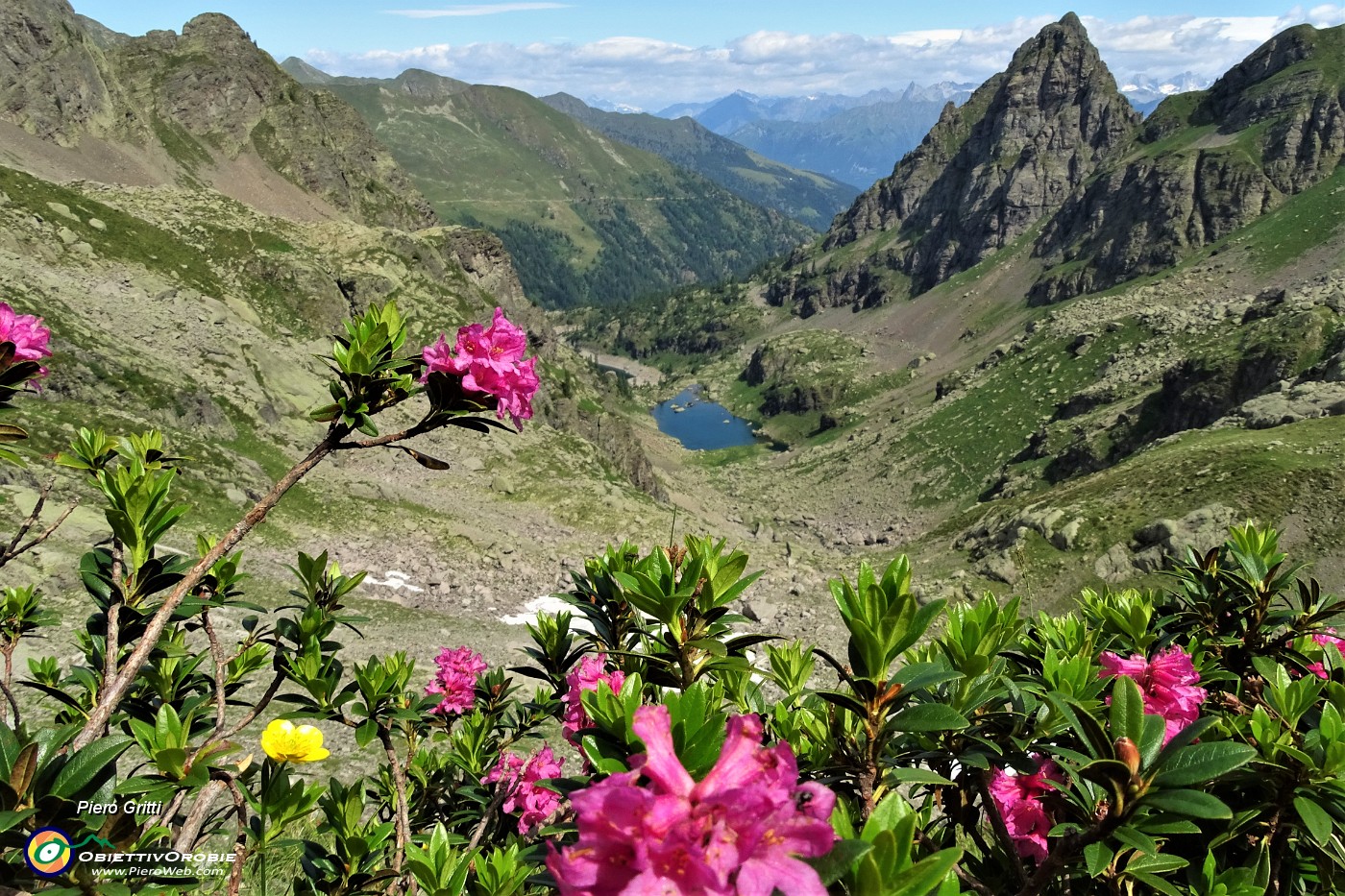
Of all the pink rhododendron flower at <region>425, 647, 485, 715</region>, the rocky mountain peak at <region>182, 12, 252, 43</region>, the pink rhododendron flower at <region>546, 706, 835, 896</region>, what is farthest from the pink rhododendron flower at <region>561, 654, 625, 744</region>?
the rocky mountain peak at <region>182, 12, 252, 43</region>

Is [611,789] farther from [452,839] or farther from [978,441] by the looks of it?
[978,441]

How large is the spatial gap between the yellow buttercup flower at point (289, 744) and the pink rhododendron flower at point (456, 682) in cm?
222

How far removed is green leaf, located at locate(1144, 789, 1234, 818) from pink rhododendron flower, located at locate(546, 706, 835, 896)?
1171 mm

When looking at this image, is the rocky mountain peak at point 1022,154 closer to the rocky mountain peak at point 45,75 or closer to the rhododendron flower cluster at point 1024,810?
the rocky mountain peak at point 45,75

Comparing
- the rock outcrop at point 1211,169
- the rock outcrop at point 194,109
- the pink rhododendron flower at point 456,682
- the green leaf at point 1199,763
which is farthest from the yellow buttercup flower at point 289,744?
the rock outcrop at point 1211,169

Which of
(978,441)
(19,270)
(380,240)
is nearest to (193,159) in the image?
(380,240)

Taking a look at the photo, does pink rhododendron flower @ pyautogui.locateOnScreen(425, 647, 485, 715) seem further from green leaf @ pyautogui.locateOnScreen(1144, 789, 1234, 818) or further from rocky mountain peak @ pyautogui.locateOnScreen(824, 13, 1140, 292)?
rocky mountain peak @ pyautogui.locateOnScreen(824, 13, 1140, 292)

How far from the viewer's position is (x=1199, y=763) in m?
2.02

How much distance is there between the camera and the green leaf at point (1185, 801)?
6.18 ft

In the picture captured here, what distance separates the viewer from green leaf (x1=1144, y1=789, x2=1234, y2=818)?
1.88m

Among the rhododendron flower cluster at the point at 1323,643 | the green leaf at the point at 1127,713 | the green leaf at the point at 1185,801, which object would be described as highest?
the green leaf at the point at 1127,713

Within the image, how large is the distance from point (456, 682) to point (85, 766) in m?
3.15

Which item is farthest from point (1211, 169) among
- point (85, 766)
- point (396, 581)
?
point (85, 766)

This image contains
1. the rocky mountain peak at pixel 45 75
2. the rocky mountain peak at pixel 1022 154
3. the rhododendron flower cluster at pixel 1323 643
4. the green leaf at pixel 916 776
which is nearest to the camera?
the green leaf at pixel 916 776
